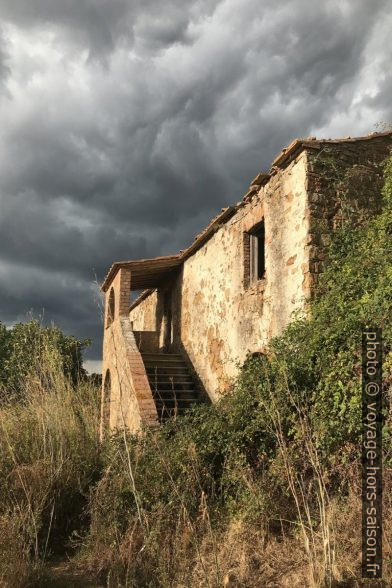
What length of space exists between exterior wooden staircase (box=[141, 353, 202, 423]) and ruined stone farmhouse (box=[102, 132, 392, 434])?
0.09ft

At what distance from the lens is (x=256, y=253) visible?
28.9 feet

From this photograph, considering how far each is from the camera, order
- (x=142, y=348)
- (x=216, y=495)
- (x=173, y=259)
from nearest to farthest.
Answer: (x=216, y=495), (x=173, y=259), (x=142, y=348)

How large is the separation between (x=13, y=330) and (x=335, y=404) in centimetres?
2353

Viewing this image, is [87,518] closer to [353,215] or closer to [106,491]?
[106,491]

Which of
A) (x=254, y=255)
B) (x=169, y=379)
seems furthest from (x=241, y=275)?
(x=169, y=379)

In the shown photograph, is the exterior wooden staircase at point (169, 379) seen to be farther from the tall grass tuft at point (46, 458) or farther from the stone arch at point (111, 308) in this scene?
the tall grass tuft at point (46, 458)

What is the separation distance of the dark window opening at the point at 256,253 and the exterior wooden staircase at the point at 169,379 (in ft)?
9.34

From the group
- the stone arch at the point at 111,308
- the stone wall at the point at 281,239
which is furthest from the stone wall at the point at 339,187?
the stone arch at the point at 111,308

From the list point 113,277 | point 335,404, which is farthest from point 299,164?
point 113,277

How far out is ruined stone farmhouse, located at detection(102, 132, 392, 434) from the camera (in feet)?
22.9

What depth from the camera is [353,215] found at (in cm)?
707

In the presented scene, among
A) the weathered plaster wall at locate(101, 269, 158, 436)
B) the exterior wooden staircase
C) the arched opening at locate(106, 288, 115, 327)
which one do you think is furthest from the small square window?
the arched opening at locate(106, 288, 115, 327)

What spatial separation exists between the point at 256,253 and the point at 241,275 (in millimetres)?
471

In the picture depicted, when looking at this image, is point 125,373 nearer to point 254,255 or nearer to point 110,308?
point 254,255
